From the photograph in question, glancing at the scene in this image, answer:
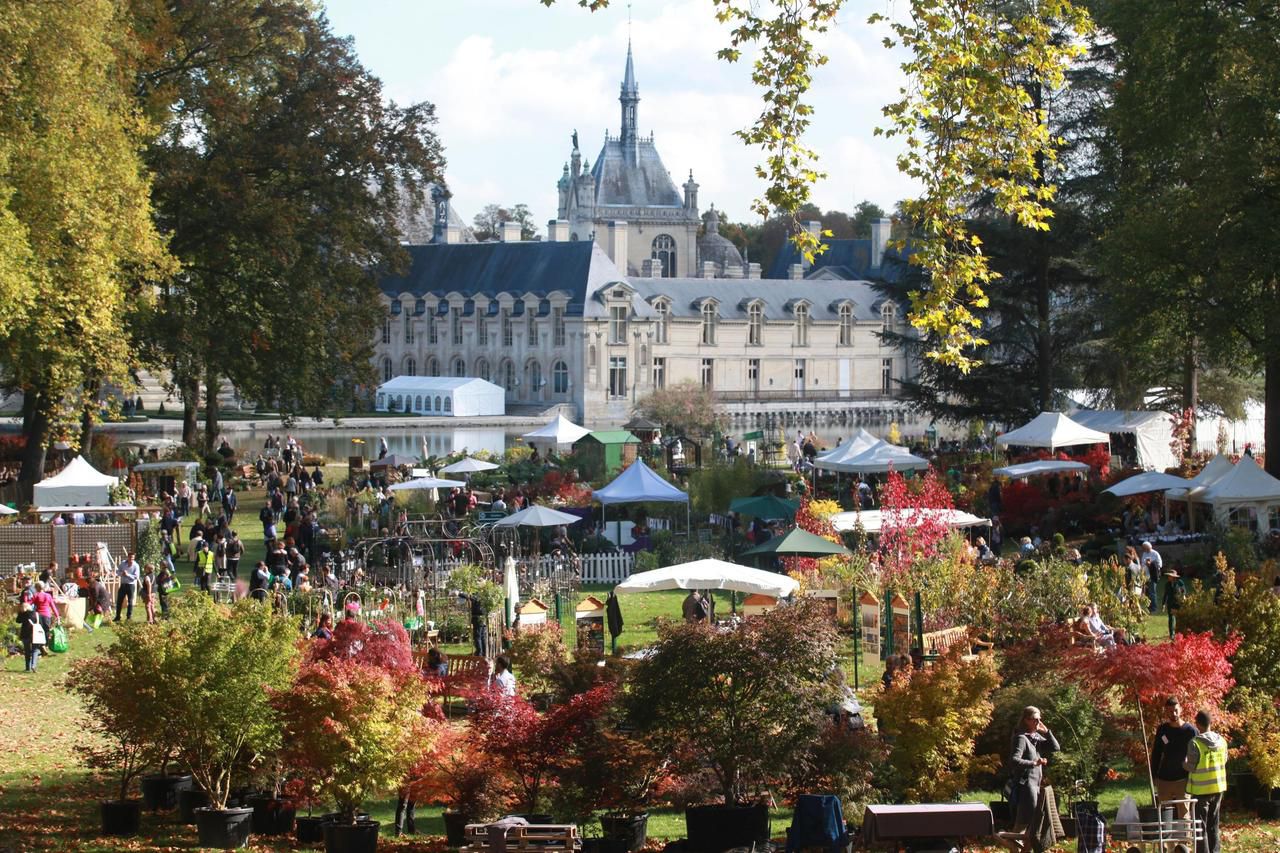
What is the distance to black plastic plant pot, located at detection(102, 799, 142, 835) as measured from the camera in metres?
11.9

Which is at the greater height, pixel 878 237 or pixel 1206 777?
pixel 878 237

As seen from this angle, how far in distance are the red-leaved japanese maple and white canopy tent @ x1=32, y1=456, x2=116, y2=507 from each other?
64.1ft

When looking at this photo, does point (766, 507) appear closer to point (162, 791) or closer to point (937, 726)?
point (937, 726)

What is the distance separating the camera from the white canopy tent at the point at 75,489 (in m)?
29.1

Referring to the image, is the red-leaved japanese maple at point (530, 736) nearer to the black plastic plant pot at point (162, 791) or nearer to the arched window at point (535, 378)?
the black plastic plant pot at point (162, 791)

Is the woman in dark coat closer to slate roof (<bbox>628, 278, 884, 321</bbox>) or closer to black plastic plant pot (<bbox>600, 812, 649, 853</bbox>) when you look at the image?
black plastic plant pot (<bbox>600, 812, 649, 853</bbox>)

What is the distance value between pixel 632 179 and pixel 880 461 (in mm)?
85210

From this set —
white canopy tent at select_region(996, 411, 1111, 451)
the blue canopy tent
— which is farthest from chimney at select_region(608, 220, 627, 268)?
the blue canopy tent

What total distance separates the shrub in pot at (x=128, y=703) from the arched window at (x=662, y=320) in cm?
6802

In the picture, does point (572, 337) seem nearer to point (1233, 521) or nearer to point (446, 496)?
point (446, 496)

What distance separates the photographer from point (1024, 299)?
3772cm

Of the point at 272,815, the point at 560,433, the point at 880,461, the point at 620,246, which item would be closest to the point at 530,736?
the point at 272,815

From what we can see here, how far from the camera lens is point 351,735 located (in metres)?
11.2

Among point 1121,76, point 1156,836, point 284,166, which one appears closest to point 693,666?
point 1156,836
